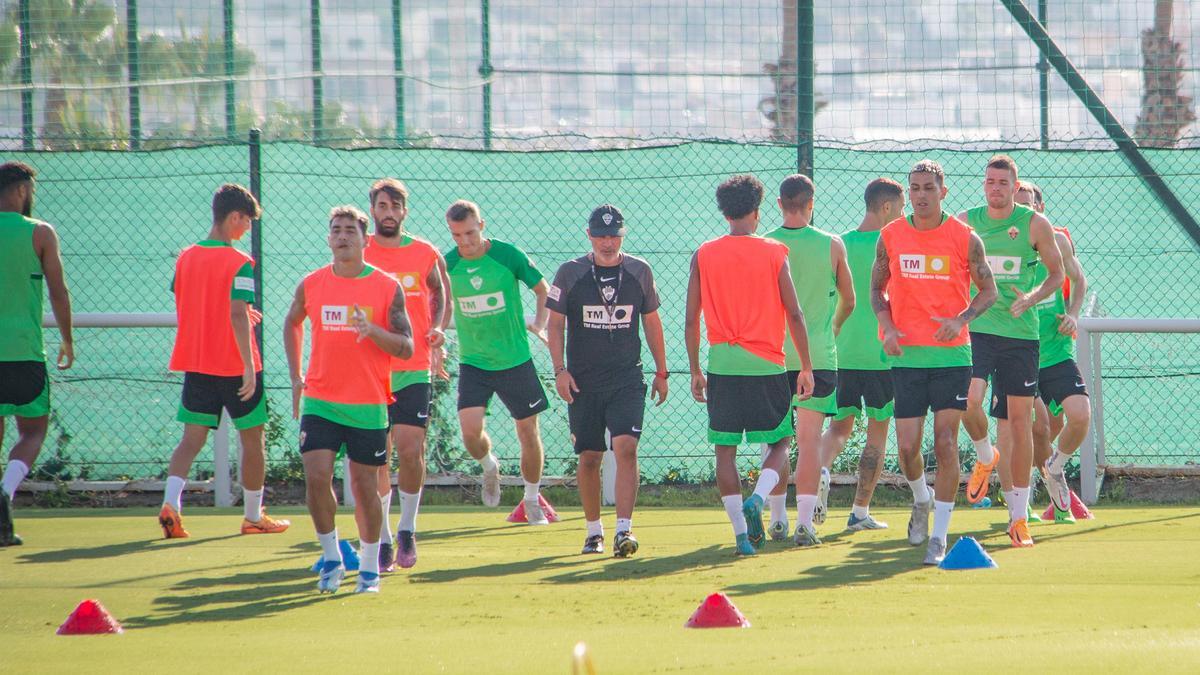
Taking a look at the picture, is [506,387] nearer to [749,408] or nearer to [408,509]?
[408,509]

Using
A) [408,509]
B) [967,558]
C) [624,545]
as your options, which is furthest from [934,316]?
[408,509]


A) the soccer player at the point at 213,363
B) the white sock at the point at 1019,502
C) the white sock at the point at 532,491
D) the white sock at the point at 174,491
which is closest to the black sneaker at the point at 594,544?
the white sock at the point at 532,491

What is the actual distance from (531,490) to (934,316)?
3321 millimetres

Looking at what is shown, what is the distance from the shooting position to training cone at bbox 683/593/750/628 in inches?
223

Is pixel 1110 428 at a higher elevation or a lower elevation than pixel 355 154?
lower

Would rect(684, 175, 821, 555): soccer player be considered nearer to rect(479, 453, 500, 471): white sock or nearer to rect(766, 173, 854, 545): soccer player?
rect(766, 173, 854, 545): soccer player

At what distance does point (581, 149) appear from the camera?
11.6 meters

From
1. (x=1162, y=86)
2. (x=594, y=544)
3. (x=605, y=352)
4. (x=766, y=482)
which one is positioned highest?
(x=1162, y=86)

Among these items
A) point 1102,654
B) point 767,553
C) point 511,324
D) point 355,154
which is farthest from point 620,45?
point 1102,654

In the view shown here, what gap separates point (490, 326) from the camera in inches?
360

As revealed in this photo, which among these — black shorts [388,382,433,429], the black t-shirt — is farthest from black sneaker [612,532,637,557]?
black shorts [388,382,433,429]

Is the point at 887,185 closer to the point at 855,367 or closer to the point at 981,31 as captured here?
the point at 855,367

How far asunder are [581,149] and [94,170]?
3.86 metres

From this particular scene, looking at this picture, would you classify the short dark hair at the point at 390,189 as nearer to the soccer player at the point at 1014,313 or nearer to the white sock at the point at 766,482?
the white sock at the point at 766,482
